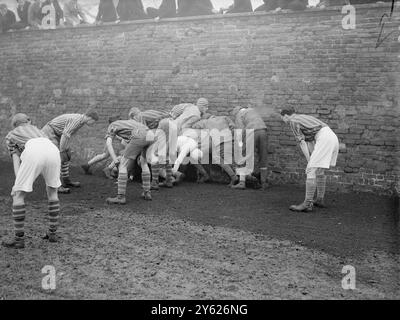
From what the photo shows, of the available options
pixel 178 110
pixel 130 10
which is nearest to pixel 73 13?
pixel 130 10

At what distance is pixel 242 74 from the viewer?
9852 mm

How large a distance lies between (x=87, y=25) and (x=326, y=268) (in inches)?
369

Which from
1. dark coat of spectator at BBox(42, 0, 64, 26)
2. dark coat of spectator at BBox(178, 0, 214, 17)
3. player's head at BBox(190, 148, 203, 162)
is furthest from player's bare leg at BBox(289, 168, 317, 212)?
dark coat of spectator at BBox(42, 0, 64, 26)

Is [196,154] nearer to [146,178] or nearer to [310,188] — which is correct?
[146,178]

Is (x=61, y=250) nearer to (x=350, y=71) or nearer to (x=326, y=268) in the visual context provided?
(x=326, y=268)

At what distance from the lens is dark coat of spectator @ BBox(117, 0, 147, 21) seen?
11.3 metres

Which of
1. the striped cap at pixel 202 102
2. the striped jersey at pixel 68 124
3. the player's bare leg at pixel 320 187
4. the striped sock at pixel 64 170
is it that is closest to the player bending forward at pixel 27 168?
the striped jersey at pixel 68 124

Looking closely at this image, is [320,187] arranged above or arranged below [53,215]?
below

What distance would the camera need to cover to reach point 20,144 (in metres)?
5.41

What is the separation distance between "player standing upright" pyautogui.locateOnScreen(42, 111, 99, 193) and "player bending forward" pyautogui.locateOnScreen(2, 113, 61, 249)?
2.68m

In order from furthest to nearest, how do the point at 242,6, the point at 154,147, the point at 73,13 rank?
the point at 73,13
the point at 242,6
the point at 154,147

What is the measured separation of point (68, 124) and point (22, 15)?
6.62m

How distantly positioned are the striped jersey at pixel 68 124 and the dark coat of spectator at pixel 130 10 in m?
3.98

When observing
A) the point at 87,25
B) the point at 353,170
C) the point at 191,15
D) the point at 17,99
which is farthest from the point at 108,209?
the point at 17,99
